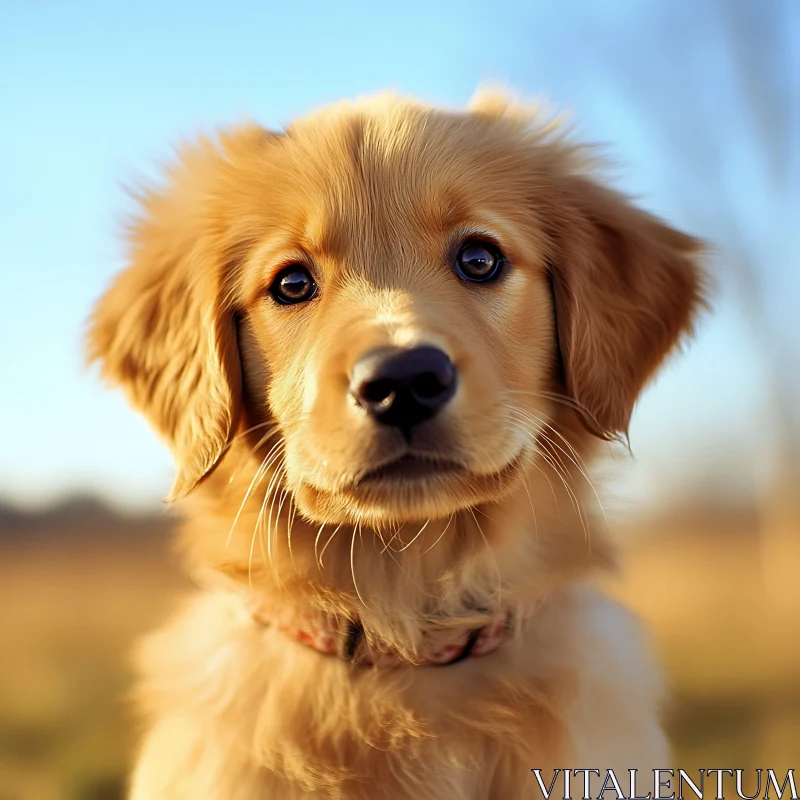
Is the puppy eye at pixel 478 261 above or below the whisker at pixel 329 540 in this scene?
above

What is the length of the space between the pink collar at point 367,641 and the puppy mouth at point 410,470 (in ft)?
1.77

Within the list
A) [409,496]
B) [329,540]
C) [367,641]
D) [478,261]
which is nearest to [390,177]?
[478,261]

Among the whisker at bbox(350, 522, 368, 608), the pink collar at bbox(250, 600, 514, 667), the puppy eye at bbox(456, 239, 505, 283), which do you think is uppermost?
the puppy eye at bbox(456, 239, 505, 283)

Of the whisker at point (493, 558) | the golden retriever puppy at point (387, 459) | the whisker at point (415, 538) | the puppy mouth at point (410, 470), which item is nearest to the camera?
the puppy mouth at point (410, 470)

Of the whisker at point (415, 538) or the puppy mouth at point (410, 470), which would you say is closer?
the puppy mouth at point (410, 470)

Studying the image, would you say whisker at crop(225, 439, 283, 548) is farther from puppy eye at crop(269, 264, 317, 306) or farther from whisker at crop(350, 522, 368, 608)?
puppy eye at crop(269, 264, 317, 306)

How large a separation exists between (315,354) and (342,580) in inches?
25.9

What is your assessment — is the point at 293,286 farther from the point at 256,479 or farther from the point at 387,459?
the point at 387,459

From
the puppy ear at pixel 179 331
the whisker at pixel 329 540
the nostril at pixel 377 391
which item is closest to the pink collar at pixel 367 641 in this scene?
the whisker at pixel 329 540

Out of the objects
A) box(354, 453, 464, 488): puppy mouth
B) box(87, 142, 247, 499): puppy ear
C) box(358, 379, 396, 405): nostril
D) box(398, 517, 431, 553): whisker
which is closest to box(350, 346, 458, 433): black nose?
box(358, 379, 396, 405): nostril

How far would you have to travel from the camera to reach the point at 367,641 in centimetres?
240

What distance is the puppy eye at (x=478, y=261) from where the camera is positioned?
242 cm

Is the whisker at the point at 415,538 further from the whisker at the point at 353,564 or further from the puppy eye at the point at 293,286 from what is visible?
the puppy eye at the point at 293,286

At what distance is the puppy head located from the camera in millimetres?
2076
